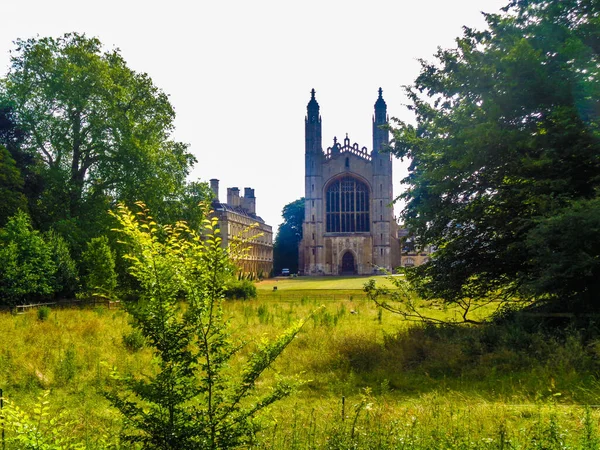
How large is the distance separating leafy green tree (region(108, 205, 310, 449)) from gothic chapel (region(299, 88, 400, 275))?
218ft

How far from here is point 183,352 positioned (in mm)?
4238

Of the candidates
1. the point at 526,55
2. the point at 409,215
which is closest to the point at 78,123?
the point at 409,215

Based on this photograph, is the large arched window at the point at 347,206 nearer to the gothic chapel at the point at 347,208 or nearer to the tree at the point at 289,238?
the gothic chapel at the point at 347,208

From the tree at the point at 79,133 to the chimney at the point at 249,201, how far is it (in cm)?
5253

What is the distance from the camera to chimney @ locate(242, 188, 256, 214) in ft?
259

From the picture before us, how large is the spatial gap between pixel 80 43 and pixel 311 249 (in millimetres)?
48659

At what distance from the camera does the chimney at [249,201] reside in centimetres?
7881

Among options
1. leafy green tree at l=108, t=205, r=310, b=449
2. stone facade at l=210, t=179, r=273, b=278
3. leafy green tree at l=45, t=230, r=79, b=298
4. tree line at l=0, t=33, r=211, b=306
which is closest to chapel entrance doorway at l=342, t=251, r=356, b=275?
stone facade at l=210, t=179, r=273, b=278

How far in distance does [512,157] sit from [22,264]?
17963 mm

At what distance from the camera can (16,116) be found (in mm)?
25172

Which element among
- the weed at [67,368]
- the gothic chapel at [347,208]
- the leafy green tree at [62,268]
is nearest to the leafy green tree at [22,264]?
the leafy green tree at [62,268]

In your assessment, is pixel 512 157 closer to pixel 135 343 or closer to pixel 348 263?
pixel 135 343

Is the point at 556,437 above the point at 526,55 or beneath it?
beneath

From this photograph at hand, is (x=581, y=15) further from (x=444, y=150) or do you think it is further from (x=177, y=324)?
(x=177, y=324)
